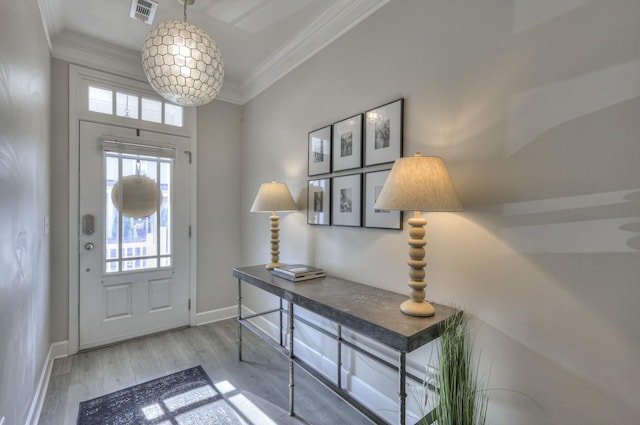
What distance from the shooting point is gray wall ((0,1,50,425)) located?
1.22 m

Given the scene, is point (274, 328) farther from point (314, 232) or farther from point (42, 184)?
point (42, 184)

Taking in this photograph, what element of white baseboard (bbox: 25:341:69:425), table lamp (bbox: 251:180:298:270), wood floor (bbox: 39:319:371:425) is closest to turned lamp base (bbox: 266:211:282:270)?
table lamp (bbox: 251:180:298:270)

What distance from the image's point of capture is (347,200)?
2.03 meters

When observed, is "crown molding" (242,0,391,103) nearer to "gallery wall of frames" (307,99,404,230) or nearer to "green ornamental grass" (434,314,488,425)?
"gallery wall of frames" (307,99,404,230)

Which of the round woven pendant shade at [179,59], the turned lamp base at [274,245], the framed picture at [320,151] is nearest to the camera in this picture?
the round woven pendant shade at [179,59]

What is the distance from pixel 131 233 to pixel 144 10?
74.6 inches

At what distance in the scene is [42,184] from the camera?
2123 mm

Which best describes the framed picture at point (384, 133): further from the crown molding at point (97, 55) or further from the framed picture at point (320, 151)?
the crown molding at point (97, 55)

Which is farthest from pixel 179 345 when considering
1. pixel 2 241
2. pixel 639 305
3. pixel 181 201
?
pixel 639 305

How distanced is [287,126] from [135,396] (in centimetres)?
236

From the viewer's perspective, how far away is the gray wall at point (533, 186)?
0.99m

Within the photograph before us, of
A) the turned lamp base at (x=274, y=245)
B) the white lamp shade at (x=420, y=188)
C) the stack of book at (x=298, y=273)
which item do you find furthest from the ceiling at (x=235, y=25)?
the stack of book at (x=298, y=273)

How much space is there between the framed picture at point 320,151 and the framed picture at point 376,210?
0.42 m

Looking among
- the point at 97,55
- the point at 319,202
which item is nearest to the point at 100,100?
the point at 97,55
